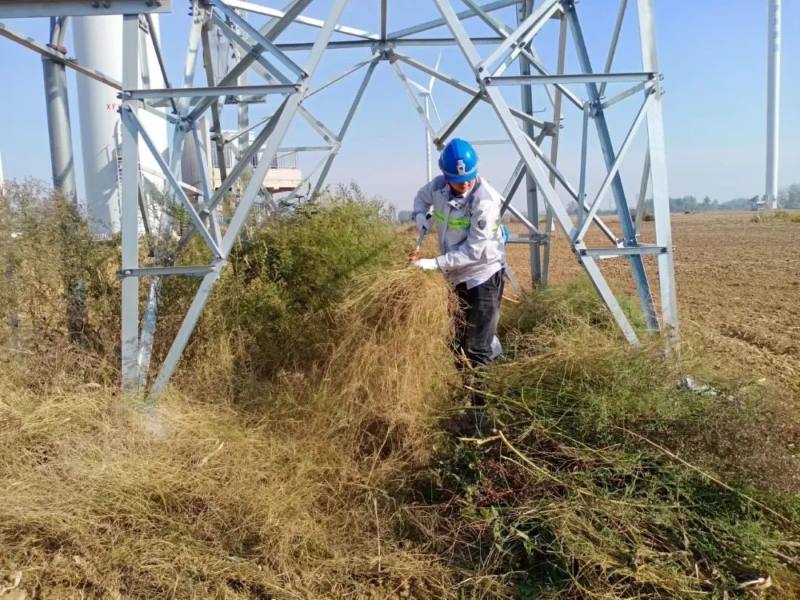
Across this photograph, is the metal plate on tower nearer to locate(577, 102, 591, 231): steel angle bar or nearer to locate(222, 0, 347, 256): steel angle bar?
locate(222, 0, 347, 256): steel angle bar

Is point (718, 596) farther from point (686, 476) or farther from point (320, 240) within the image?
point (320, 240)

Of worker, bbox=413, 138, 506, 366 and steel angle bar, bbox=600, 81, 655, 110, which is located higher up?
steel angle bar, bbox=600, 81, 655, 110

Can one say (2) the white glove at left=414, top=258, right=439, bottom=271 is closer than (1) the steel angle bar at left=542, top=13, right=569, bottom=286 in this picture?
Yes

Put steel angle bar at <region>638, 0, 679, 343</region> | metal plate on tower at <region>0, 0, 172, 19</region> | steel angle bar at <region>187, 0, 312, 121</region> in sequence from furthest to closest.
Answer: steel angle bar at <region>187, 0, 312, 121</region> → steel angle bar at <region>638, 0, 679, 343</region> → metal plate on tower at <region>0, 0, 172, 19</region>

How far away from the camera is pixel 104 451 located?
4250 millimetres

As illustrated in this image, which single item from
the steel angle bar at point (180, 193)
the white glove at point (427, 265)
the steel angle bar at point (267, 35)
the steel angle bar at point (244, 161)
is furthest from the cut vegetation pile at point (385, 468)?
the steel angle bar at point (267, 35)

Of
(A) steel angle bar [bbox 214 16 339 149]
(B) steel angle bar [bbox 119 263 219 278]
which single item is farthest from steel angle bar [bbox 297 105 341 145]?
(B) steel angle bar [bbox 119 263 219 278]

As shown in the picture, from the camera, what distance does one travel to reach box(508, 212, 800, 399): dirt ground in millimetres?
6473

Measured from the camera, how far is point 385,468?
14.4ft

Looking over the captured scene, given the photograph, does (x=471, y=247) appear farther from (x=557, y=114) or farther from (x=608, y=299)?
(x=557, y=114)

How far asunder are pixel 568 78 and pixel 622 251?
5.19ft

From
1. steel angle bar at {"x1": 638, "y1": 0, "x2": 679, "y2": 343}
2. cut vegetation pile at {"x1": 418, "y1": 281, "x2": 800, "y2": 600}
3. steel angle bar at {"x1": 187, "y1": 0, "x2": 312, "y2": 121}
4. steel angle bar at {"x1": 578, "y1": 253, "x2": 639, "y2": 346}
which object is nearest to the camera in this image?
cut vegetation pile at {"x1": 418, "y1": 281, "x2": 800, "y2": 600}

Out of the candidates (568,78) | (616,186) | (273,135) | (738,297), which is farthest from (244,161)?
(738,297)

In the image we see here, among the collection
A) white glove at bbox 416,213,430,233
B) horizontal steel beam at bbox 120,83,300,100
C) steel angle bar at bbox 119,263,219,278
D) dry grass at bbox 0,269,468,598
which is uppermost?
horizontal steel beam at bbox 120,83,300,100
